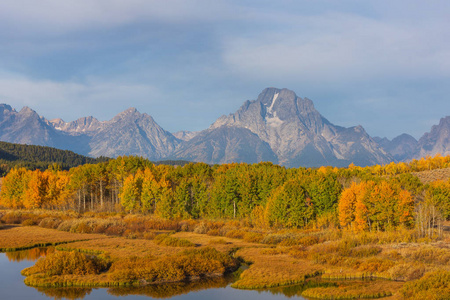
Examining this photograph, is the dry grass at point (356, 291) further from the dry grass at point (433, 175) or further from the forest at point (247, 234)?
the dry grass at point (433, 175)

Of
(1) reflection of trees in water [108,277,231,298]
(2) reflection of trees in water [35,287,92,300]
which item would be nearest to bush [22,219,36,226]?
(2) reflection of trees in water [35,287,92,300]

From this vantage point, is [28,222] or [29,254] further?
[28,222]

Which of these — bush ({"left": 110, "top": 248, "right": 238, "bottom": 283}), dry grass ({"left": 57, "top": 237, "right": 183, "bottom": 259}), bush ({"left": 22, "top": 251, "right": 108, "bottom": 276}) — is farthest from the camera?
dry grass ({"left": 57, "top": 237, "right": 183, "bottom": 259})

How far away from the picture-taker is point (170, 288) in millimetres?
33781

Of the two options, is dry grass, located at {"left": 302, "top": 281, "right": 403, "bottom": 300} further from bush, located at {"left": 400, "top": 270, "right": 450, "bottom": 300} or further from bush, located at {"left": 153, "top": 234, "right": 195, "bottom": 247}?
bush, located at {"left": 153, "top": 234, "right": 195, "bottom": 247}

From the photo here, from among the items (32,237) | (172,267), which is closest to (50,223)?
(32,237)

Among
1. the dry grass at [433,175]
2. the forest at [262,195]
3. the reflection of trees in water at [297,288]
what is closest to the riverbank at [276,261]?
the reflection of trees in water at [297,288]

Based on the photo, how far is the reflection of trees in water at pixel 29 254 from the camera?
4602 centimetres

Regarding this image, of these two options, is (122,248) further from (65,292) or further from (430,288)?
(430,288)

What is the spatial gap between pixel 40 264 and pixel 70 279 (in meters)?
4.81

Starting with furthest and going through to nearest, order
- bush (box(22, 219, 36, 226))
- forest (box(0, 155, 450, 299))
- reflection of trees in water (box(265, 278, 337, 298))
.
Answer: bush (box(22, 219, 36, 226)) < forest (box(0, 155, 450, 299)) < reflection of trees in water (box(265, 278, 337, 298))

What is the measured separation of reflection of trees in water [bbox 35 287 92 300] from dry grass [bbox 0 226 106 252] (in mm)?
23388

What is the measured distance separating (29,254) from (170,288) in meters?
25.0

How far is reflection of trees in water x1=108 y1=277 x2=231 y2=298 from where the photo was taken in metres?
31.9
